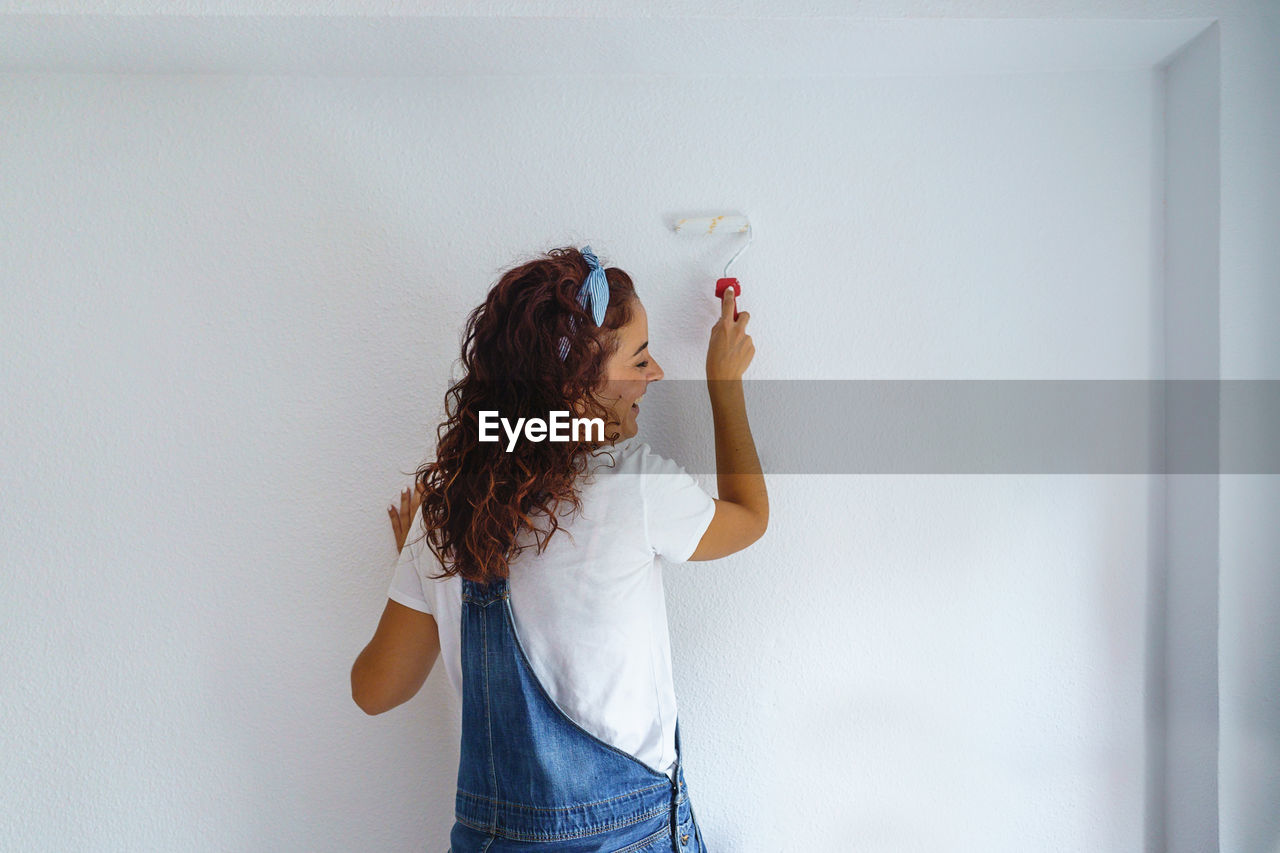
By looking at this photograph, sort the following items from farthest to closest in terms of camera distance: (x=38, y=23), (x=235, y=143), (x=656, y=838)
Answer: (x=235, y=143)
(x=38, y=23)
(x=656, y=838)

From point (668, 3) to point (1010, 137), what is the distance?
658 millimetres

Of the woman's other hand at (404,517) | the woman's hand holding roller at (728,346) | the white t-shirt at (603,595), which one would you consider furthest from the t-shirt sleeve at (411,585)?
the woman's hand holding roller at (728,346)

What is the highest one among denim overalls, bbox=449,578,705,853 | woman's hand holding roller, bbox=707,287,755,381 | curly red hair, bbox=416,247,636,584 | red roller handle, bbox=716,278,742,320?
Answer: red roller handle, bbox=716,278,742,320

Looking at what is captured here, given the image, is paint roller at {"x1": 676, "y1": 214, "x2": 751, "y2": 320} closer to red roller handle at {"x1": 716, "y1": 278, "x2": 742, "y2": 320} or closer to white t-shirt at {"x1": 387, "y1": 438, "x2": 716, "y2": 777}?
red roller handle at {"x1": 716, "y1": 278, "x2": 742, "y2": 320}

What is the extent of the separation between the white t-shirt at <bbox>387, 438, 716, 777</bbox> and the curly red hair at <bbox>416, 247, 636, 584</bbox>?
0.12 ft

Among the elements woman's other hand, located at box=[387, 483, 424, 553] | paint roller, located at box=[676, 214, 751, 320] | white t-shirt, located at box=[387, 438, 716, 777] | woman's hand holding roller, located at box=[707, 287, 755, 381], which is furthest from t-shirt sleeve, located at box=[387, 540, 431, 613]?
paint roller, located at box=[676, 214, 751, 320]

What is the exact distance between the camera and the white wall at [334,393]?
1.25 m

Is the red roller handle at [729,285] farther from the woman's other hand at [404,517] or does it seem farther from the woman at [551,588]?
the woman's other hand at [404,517]

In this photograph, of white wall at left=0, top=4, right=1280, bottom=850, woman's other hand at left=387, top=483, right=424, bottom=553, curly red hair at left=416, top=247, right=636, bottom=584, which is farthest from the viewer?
white wall at left=0, top=4, right=1280, bottom=850

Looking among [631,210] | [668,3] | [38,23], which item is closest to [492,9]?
[668,3]

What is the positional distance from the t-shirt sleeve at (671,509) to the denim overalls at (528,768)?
22 centimetres

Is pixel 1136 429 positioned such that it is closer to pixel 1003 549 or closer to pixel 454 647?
pixel 1003 549

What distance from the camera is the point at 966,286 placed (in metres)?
1.28

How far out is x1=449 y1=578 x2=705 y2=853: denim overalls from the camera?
95 cm
